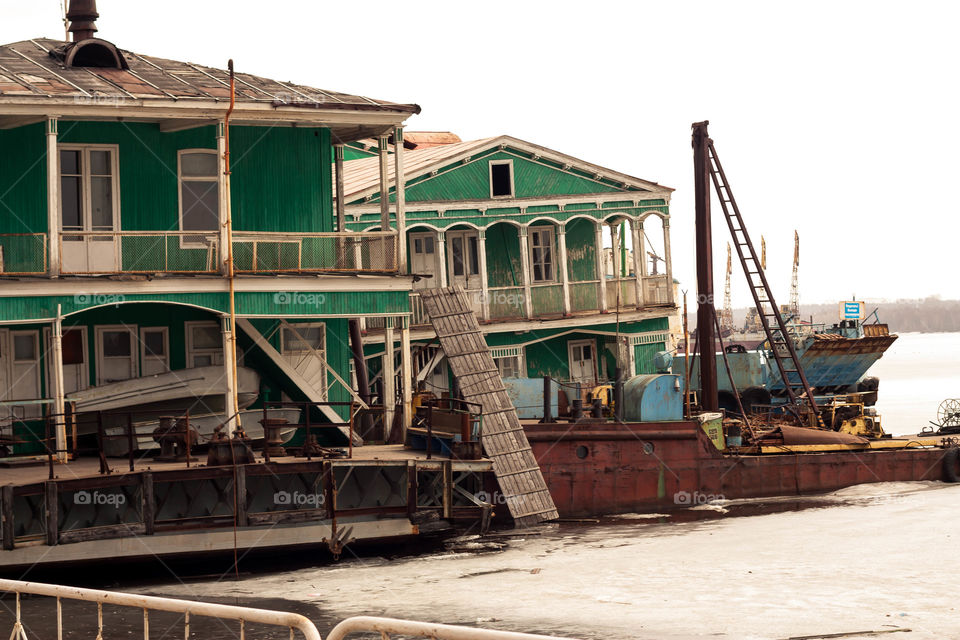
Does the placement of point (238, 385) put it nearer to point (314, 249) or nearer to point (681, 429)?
point (314, 249)

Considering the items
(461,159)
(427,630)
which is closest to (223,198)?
(461,159)

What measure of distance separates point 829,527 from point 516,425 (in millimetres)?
6679

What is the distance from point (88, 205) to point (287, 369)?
4902 mm

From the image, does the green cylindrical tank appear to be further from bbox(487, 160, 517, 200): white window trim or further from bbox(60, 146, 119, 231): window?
bbox(60, 146, 119, 231): window

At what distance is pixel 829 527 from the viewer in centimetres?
2445

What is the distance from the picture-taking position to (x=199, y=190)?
24.1 meters

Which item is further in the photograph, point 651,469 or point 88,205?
point 651,469

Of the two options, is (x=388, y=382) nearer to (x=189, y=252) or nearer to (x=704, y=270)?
(x=189, y=252)

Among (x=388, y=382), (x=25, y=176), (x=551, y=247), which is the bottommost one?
(x=388, y=382)

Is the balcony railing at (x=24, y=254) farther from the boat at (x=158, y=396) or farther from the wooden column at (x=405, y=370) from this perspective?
the wooden column at (x=405, y=370)

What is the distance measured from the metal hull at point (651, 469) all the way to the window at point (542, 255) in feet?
30.2

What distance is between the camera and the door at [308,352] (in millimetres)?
24953

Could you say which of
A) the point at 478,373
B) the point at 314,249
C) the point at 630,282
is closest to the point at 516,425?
the point at 478,373

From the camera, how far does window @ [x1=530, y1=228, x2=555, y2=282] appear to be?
35.1 metres
